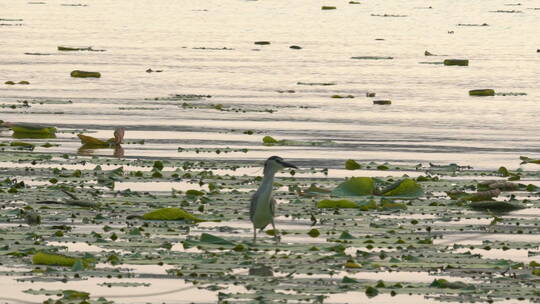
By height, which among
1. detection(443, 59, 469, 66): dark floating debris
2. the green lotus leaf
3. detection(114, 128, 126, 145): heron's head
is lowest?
the green lotus leaf

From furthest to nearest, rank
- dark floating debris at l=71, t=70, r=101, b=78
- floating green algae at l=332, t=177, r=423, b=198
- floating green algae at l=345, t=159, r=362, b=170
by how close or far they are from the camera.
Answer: dark floating debris at l=71, t=70, r=101, b=78 < floating green algae at l=345, t=159, r=362, b=170 < floating green algae at l=332, t=177, r=423, b=198

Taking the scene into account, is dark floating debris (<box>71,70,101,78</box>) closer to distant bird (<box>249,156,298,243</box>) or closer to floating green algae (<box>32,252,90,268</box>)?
distant bird (<box>249,156,298,243</box>)

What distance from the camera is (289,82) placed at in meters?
35.3

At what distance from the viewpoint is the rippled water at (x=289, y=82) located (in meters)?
23.8

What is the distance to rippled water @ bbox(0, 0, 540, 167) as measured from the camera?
23750 mm

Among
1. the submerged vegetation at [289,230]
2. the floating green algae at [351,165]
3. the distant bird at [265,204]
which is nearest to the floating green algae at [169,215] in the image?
the submerged vegetation at [289,230]

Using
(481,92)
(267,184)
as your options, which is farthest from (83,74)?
(267,184)

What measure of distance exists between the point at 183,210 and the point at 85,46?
31.8m

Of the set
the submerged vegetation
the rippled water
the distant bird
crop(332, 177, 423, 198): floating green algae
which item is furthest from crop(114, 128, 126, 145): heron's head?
the distant bird

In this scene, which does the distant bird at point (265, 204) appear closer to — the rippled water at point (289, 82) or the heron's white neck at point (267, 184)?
the heron's white neck at point (267, 184)

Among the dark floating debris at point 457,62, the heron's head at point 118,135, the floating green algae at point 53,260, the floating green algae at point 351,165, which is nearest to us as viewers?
the floating green algae at point 53,260

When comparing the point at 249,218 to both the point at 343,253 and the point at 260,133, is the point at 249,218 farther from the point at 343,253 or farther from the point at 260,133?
the point at 260,133

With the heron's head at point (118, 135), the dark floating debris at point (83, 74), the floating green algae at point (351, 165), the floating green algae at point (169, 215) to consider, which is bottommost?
the floating green algae at point (169, 215)

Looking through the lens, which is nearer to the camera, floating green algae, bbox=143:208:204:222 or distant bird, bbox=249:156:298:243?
distant bird, bbox=249:156:298:243
